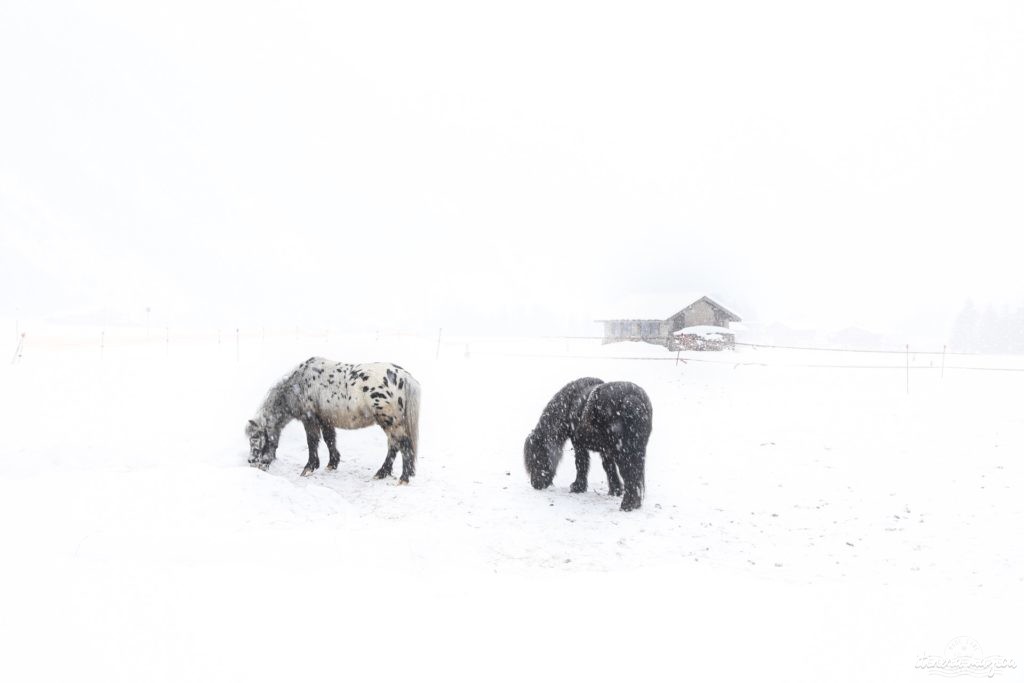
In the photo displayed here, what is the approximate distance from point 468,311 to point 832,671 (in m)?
Result: 101

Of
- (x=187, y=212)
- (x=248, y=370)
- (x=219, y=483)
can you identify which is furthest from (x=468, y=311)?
(x=187, y=212)

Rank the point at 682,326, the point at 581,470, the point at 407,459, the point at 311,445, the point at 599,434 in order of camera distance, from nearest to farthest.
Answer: the point at 599,434, the point at 407,459, the point at 581,470, the point at 311,445, the point at 682,326

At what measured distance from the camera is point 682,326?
41438mm

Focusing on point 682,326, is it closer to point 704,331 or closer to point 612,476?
point 704,331

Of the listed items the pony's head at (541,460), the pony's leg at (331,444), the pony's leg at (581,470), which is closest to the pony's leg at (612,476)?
the pony's leg at (581,470)

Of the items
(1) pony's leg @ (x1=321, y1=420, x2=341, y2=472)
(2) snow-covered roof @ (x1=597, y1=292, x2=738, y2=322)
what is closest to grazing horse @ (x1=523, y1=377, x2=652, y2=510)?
(1) pony's leg @ (x1=321, y1=420, x2=341, y2=472)

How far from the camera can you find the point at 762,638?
11.6 ft

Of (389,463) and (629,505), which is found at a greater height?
(389,463)

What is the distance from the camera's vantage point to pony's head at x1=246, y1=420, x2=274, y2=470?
951 cm

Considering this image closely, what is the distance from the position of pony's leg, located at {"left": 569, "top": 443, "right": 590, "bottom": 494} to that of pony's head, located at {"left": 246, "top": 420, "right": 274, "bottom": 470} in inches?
216

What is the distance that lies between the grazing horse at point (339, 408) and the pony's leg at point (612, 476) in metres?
3.36

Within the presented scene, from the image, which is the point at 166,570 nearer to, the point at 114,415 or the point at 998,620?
the point at 998,620

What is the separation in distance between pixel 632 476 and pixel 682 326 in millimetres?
34950

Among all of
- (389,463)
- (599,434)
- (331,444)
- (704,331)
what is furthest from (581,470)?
(704,331)
